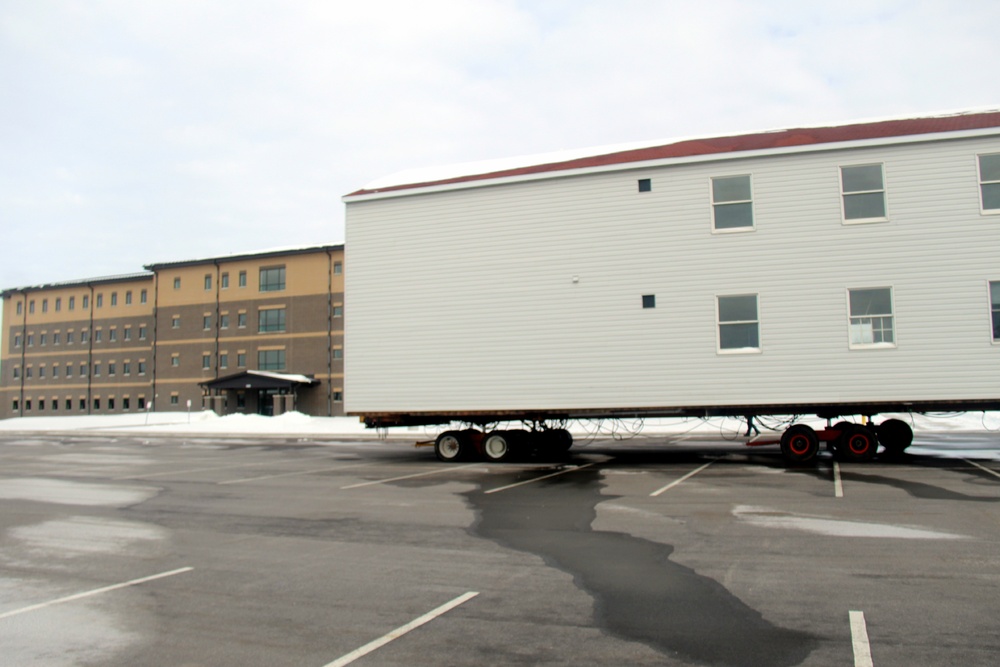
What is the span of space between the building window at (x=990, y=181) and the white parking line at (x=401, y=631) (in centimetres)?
1602

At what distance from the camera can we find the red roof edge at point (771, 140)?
17609mm

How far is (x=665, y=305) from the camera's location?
18.6 m

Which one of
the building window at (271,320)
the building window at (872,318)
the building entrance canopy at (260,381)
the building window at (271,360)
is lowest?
the building entrance canopy at (260,381)

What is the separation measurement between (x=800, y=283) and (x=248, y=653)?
51.1 feet

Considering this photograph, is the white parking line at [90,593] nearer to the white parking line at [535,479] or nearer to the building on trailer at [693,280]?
the white parking line at [535,479]

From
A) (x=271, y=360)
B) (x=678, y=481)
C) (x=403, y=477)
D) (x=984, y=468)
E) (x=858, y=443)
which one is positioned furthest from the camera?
(x=271, y=360)

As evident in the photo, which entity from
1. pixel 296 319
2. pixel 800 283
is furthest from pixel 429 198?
pixel 296 319

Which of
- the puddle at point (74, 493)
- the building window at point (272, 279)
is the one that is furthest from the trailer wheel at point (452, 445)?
the building window at point (272, 279)

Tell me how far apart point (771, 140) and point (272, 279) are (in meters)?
48.8

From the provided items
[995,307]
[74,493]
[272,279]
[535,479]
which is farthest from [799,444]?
[272,279]

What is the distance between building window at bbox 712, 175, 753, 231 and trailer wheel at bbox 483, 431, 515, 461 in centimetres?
752

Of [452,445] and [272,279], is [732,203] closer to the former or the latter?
[452,445]

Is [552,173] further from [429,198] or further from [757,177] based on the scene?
[757,177]

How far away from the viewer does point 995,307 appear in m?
16.8
